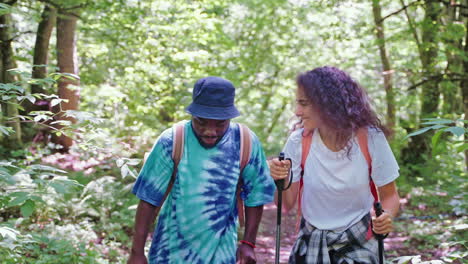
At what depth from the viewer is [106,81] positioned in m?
11.4

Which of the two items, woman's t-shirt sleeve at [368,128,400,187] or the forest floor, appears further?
the forest floor

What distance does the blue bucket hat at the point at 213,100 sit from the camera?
272 cm

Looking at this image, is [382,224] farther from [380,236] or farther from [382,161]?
[382,161]

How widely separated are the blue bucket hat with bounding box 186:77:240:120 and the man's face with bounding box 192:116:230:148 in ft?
0.15

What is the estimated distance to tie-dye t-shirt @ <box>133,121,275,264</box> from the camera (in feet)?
9.02

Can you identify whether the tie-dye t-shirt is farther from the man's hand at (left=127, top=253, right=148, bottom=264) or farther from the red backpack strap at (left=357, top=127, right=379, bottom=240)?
the red backpack strap at (left=357, top=127, right=379, bottom=240)

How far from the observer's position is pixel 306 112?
9.51ft

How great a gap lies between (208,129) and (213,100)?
170mm

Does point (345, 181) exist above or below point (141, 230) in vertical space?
above

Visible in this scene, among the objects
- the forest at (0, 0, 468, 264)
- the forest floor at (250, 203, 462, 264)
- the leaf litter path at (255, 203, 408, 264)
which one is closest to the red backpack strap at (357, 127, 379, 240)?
the forest at (0, 0, 468, 264)

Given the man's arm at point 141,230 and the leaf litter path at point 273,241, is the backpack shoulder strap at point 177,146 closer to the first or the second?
Answer: the man's arm at point 141,230

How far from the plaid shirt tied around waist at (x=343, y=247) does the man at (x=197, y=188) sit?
503mm

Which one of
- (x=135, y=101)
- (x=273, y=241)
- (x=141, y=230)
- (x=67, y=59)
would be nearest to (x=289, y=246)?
(x=273, y=241)

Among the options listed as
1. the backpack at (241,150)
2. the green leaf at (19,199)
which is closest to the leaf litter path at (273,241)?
the backpack at (241,150)
